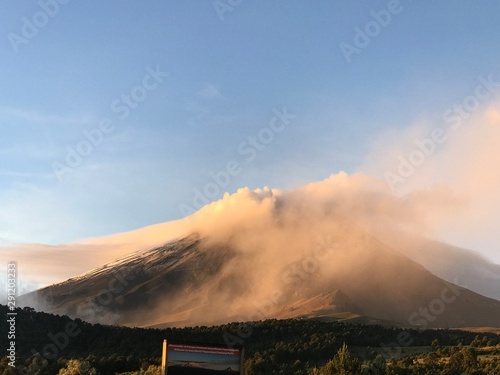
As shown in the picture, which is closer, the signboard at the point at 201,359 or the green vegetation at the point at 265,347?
the signboard at the point at 201,359

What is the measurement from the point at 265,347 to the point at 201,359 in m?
78.5

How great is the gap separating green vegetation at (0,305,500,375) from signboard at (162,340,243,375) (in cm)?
2613

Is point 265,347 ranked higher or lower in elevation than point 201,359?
higher

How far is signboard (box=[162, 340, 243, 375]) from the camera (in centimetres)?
3600

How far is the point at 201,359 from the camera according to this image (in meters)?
36.2

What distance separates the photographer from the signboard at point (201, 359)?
36000 mm

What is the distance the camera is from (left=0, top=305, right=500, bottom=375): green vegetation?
70.4 metres

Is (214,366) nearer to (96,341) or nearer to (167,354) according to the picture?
(167,354)

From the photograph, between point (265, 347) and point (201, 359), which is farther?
point (265, 347)

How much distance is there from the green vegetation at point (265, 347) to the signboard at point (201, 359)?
26135mm

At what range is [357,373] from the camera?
5162 centimetres

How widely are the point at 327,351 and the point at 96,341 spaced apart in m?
52.3

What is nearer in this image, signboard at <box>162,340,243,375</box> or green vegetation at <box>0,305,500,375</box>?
signboard at <box>162,340,243,375</box>

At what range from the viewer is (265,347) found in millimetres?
111938
